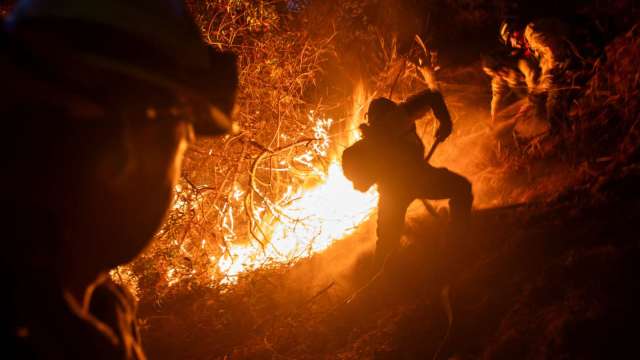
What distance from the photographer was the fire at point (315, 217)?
23.6 ft

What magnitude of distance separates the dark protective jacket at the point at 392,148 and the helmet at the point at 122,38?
10.6 feet

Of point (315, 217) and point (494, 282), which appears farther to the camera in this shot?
point (315, 217)

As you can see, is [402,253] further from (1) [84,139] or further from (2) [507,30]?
(2) [507,30]

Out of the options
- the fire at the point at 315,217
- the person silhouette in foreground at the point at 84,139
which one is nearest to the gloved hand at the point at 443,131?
the fire at the point at 315,217

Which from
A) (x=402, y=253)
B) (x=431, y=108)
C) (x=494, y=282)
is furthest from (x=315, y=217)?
(x=494, y=282)

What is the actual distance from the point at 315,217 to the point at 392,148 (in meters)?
2.71

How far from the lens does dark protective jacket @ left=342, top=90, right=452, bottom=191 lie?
472 cm

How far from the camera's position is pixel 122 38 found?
144cm

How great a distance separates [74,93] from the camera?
144cm

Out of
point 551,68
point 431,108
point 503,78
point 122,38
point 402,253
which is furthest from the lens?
point 503,78

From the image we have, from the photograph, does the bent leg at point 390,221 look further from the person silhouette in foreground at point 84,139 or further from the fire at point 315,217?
the person silhouette in foreground at point 84,139

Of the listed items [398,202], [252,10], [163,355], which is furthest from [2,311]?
[252,10]

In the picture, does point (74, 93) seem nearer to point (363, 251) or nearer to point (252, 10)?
point (363, 251)

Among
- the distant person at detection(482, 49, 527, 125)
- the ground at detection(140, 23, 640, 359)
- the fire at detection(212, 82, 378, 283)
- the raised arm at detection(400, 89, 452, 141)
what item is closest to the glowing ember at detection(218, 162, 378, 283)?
the fire at detection(212, 82, 378, 283)
